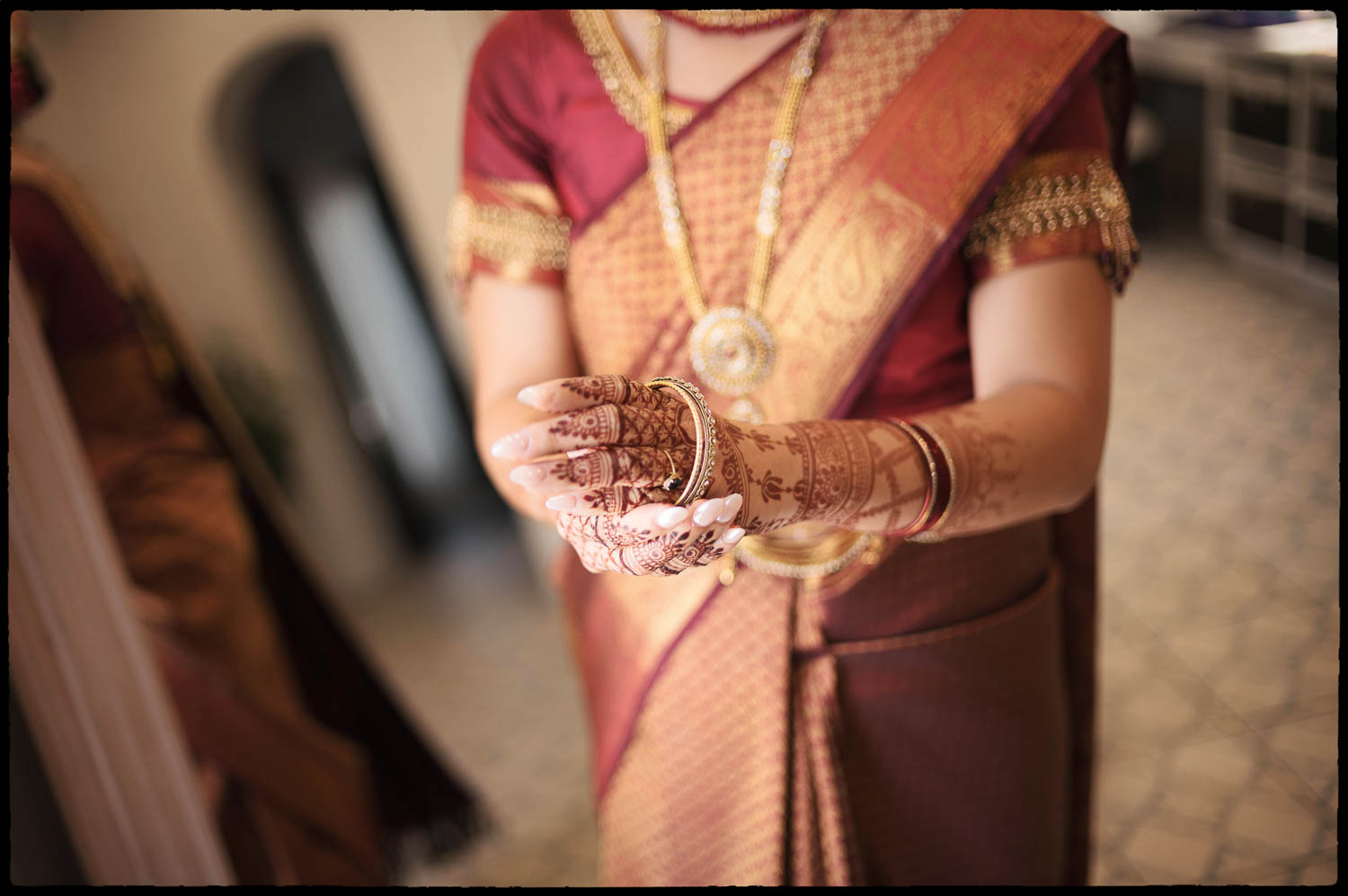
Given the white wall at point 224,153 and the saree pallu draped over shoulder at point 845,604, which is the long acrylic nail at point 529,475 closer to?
the saree pallu draped over shoulder at point 845,604

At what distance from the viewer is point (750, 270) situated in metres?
0.78

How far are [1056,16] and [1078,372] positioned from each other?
264 mm

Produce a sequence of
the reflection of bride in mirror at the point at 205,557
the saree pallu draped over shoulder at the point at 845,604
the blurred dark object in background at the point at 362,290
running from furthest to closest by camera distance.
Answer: the blurred dark object in background at the point at 362,290 → the reflection of bride in mirror at the point at 205,557 → the saree pallu draped over shoulder at the point at 845,604

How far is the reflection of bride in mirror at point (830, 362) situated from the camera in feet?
2.33

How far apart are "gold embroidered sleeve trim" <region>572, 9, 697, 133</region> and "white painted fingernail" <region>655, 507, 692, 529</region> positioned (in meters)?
0.38

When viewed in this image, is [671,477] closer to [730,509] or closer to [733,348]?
[730,509]

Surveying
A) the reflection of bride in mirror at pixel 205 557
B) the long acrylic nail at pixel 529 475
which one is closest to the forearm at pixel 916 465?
the long acrylic nail at pixel 529 475

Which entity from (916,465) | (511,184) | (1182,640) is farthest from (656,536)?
(1182,640)

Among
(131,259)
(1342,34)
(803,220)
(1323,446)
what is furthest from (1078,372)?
(1323,446)

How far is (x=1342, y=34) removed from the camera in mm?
973

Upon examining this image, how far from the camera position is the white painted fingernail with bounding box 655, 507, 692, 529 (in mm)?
542

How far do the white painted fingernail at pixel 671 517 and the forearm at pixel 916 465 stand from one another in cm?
4

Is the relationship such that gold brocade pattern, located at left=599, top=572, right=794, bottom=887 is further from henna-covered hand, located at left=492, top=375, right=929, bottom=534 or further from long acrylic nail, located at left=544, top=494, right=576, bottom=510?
long acrylic nail, located at left=544, top=494, right=576, bottom=510

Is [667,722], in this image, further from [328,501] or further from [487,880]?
[328,501]
